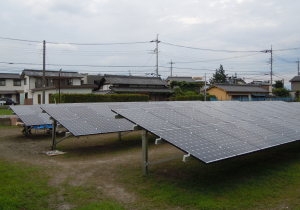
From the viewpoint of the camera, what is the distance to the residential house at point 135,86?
42.6m

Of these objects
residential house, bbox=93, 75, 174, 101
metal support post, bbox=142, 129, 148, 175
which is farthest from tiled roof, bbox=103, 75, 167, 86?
metal support post, bbox=142, 129, 148, 175

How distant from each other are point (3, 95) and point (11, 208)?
5290 centimetres

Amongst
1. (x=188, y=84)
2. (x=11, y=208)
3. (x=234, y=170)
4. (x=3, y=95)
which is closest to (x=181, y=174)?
(x=234, y=170)

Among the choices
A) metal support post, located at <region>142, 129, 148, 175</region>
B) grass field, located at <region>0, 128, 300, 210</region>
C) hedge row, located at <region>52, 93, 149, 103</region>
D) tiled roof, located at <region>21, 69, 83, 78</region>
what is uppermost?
tiled roof, located at <region>21, 69, 83, 78</region>

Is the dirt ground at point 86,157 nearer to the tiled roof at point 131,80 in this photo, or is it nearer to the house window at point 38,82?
the house window at point 38,82

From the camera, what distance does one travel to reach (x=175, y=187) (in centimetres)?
650

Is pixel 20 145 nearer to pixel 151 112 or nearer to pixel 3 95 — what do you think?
pixel 151 112

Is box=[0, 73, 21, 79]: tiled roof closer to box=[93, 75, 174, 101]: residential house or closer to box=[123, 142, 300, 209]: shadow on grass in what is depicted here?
box=[93, 75, 174, 101]: residential house

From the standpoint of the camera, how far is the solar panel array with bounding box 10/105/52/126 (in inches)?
540

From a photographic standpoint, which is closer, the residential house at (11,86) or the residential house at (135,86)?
the residential house at (135,86)

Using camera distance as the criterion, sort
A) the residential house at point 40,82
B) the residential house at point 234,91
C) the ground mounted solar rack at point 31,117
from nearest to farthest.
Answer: the ground mounted solar rack at point 31,117, the residential house at point 40,82, the residential house at point 234,91

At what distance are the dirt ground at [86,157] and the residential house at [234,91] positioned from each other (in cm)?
3778

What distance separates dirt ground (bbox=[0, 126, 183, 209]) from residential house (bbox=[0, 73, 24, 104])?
40.3 meters

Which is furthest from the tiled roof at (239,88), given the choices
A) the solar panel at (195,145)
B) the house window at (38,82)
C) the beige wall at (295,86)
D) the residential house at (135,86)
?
the solar panel at (195,145)
